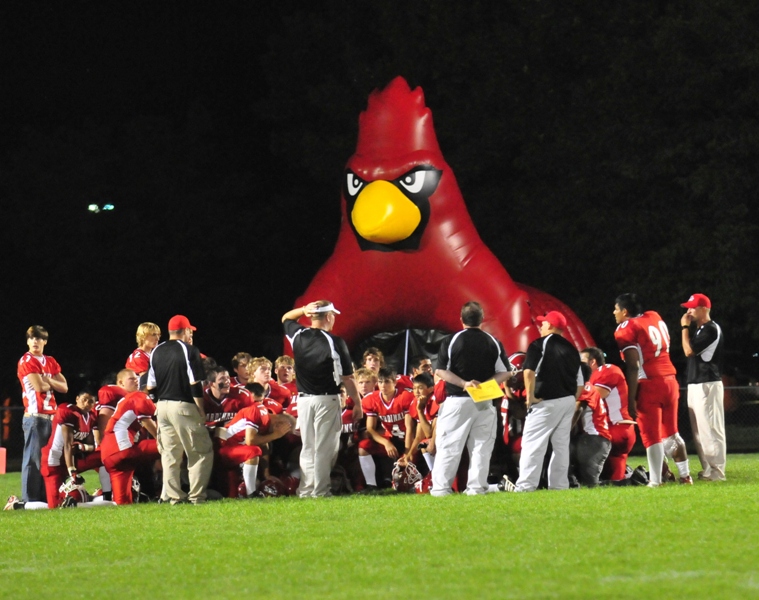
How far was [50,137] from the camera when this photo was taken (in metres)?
26.5

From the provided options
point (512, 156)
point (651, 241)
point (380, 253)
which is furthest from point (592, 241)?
point (380, 253)

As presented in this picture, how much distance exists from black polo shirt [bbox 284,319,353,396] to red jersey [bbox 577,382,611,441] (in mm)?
2050

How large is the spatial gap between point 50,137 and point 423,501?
19.3 meters

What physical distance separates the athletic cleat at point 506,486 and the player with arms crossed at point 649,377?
1117 mm

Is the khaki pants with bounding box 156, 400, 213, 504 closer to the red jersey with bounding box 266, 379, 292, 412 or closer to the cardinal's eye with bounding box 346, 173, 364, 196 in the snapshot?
the red jersey with bounding box 266, 379, 292, 412

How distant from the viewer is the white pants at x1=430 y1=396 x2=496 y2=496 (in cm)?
998

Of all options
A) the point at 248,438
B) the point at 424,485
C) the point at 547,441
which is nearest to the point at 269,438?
the point at 248,438

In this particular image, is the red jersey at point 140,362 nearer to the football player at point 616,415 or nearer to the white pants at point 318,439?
the white pants at point 318,439

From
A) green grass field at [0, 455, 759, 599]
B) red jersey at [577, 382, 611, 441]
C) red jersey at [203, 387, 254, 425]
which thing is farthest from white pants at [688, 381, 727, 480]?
red jersey at [203, 387, 254, 425]

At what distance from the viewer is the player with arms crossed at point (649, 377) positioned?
10211 mm

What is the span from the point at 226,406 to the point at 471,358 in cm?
235

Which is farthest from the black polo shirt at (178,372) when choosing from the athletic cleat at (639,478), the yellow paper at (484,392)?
the athletic cleat at (639,478)

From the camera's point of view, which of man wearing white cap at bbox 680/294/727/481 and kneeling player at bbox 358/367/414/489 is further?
kneeling player at bbox 358/367/414/489

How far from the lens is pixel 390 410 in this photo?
11.5 meters
